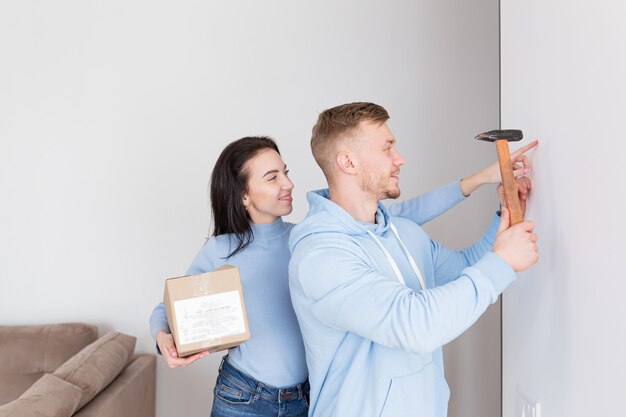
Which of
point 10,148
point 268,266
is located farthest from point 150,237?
point 268,266

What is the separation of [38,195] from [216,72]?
3.41ft

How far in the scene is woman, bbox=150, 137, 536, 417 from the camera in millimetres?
1848

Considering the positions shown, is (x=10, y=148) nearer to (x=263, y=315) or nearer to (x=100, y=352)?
(x=100, y=352)

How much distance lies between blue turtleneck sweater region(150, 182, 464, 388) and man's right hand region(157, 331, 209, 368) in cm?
14

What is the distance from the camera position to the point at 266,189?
1917mm

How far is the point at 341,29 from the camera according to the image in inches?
119

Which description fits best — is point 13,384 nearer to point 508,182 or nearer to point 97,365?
point 97,365

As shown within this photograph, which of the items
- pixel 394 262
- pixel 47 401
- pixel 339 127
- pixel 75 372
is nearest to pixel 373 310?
pixel 394 262

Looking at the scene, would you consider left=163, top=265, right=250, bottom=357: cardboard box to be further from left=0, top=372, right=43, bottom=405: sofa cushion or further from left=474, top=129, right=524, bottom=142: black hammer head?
left=0, top=372, right=43, bottom=405: sofa cushion

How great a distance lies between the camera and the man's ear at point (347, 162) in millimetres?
1550

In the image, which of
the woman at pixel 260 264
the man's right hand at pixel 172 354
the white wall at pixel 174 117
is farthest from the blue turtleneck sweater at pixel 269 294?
the white wall at pixel 174 117

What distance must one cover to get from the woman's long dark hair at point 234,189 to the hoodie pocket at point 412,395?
2.33ft

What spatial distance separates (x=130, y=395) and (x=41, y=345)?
550mm

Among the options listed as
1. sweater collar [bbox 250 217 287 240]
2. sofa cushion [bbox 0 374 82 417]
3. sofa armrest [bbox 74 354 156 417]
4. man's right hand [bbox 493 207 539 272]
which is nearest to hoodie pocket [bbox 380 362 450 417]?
man's right hand [bbox 493 207 539 272]
